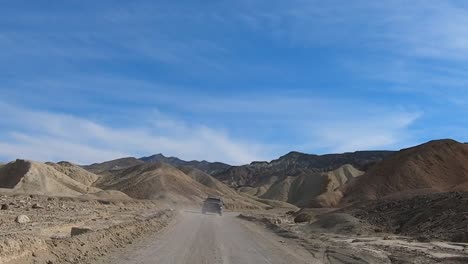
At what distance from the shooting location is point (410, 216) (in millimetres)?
37000

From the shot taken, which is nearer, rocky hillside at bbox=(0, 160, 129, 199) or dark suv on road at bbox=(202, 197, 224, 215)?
dark suv on road at bbox=(202, 197, 224, 215)

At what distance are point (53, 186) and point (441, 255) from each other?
99.1m

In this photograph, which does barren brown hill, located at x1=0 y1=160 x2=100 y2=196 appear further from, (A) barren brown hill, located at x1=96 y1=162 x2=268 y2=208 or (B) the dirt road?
(B) the dirt road

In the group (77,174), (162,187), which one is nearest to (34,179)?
(162,187)

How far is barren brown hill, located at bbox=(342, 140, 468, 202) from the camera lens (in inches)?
2995

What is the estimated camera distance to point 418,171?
7800 centimetres

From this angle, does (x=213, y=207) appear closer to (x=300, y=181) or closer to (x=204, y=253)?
(x=204, y=253)

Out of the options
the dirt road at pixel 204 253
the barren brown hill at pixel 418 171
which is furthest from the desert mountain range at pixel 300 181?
the dirt road at pixel 204 253

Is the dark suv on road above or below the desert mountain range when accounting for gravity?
below

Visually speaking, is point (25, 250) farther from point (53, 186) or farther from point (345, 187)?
point (53, 186)

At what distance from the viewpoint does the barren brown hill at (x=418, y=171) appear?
76062 millimetres

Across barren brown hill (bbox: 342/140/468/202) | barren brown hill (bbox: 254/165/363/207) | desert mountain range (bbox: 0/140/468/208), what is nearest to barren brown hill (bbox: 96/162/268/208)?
desert mountain range (bbox: 0/140/468/208)

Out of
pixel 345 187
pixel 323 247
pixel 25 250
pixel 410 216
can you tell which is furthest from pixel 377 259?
pixel 345 187

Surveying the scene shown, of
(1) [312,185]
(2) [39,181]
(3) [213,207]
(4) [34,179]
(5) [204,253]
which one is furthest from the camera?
(1) [312,185]
